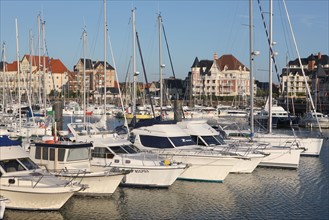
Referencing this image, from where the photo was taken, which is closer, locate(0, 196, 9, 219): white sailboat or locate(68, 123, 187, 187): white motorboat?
locate(0, 196, 9, 219): white sailboat

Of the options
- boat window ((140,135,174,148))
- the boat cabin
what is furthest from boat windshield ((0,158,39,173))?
boat window ((140,135,174,148))

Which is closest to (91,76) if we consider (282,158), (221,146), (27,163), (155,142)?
(282,158)

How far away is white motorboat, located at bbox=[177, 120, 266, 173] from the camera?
3188 centimetres

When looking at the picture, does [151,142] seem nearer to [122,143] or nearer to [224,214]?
[122,143]

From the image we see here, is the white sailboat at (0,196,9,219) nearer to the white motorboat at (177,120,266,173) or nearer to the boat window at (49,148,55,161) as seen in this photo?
the boat window at (49,148,55,161)

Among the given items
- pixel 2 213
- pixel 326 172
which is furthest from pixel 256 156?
pixel 2 213

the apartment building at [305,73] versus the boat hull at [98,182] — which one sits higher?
the apartment building at [305,73]

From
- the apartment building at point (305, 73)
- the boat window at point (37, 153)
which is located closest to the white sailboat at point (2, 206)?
the boat window at point (37, 153)

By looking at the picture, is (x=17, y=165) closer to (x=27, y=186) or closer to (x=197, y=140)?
(x=27, y=186)

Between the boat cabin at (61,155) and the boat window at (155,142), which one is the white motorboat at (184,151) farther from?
the boat cabin at (61,155)

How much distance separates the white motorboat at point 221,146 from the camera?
31875 millimetres

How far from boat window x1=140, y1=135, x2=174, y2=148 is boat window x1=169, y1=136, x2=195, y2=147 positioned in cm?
38

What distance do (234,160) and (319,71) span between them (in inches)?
4690

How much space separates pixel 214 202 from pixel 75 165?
7.18 m
